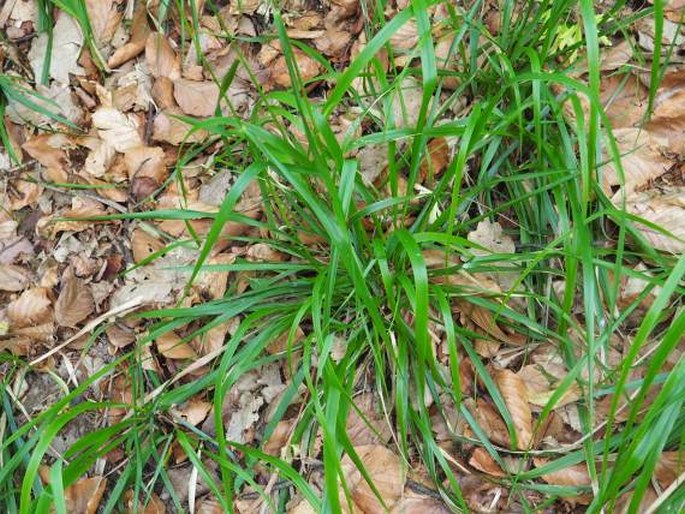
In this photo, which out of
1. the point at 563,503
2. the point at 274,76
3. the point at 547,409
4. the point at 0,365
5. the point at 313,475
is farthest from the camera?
the point at 274,76

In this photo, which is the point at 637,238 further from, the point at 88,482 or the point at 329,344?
the point at 88,482

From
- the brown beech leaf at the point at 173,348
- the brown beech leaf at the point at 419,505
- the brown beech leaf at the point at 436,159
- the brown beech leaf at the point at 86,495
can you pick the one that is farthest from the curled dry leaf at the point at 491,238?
the brown beech leaf at the point at 86,495

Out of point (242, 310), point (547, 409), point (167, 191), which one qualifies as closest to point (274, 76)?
point (167, 191)

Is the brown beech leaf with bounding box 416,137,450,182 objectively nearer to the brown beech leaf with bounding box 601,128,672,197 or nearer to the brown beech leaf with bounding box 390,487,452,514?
the brown beech leaf with bounding box 601,128,672,197

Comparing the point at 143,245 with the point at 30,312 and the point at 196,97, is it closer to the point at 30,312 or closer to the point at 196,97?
the point at 30,312

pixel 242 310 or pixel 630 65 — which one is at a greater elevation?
pixel 630 65

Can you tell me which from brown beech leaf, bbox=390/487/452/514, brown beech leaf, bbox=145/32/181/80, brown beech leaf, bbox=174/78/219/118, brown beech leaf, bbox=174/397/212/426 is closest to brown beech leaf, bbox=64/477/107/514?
brown beech leaf, bbox=174/397/212/426
